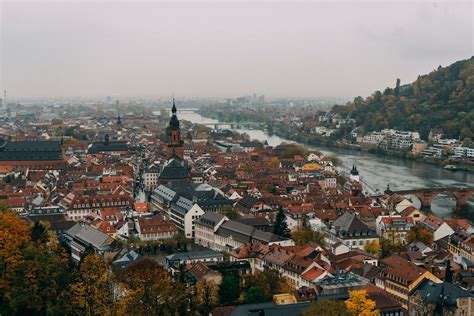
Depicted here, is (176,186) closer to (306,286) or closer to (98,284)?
(306,286)

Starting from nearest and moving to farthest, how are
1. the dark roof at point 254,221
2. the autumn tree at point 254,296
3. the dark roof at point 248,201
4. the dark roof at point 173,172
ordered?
1. the autumn tree at point 254,296
2. the dark roof at point 254,221
3. the dark roof at point 248,201
4. the dark roof at point 173,172

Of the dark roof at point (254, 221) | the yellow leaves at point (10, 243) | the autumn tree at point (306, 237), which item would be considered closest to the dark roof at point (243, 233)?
the dark roof at point (254, 221)

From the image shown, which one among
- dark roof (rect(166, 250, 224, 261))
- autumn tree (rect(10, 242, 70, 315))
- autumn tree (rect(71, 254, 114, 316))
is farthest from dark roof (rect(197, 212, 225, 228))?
autumn tree (rect(71, 254, 114, 316))

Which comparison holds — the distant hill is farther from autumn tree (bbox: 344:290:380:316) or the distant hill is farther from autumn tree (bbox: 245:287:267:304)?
autumn tree (bbox: 344:290:380:316)

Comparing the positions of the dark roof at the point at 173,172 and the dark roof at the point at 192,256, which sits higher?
the dark roof at the point at 173,172

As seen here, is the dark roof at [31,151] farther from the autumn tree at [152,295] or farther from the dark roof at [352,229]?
the autumn tree at [152,295]

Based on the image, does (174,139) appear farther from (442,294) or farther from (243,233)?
(442,294)

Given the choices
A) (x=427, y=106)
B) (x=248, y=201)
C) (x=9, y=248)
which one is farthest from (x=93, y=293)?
(x=427, y=106)
